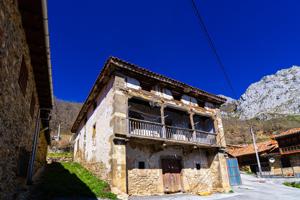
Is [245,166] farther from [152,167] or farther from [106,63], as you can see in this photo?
[106,63]

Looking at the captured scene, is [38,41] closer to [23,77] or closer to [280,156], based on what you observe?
[23,77]

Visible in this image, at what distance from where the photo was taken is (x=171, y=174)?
521 inches

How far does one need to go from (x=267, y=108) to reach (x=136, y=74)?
80262 mm

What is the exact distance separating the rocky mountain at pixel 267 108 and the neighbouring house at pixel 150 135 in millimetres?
35618

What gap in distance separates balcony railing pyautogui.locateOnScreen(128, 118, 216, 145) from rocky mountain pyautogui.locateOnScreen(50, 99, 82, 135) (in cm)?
2253

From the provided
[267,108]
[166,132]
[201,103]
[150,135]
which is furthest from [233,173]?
[267,108]

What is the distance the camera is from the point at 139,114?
1359 cm

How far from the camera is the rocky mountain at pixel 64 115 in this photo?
117 feet

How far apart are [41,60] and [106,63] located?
5.03 m

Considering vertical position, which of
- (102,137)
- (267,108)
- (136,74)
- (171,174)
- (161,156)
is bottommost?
(171,174)

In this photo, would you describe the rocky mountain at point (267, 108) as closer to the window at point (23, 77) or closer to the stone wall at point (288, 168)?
the stone wall at point (288, 168)

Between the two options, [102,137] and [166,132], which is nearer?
[102,137]

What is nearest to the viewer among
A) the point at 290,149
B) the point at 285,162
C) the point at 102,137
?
the point at 102,137

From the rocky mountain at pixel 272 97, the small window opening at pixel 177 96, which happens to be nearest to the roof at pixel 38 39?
the small window opening at pixel 177 96
